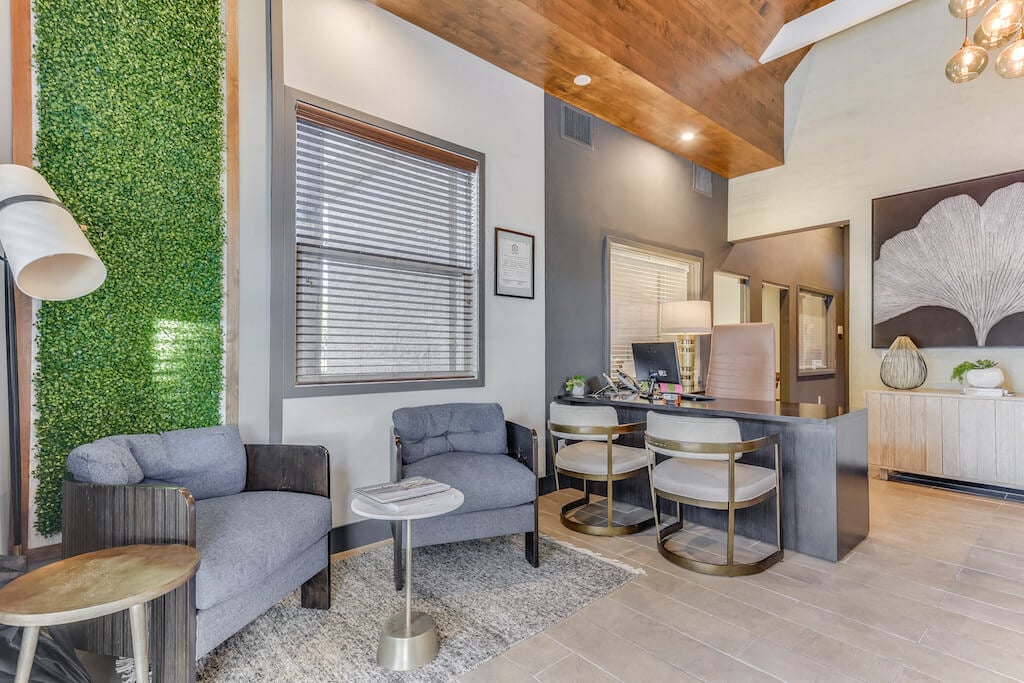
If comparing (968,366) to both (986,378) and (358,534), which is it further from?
Result: (358,534)

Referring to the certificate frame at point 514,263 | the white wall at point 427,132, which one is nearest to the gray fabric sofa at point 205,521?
the white wall at point 427,132

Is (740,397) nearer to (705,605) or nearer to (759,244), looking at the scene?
(705,605)

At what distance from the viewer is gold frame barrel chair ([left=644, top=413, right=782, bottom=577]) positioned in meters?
2.60

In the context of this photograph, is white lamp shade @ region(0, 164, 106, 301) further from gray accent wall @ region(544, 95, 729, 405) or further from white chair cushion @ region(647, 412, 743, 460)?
gray accent wall @ region(544, 95, 729, 405)

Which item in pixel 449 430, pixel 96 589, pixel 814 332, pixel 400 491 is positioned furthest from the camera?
pixel 814 332

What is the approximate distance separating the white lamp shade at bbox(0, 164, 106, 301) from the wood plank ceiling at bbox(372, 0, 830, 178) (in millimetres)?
2265

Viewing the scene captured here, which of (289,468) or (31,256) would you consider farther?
(289,468)

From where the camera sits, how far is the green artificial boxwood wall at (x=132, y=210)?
2174 millimetres

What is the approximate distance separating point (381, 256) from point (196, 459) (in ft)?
5.08

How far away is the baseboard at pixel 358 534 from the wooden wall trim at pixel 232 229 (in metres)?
0.90

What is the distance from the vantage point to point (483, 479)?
2.62 metres

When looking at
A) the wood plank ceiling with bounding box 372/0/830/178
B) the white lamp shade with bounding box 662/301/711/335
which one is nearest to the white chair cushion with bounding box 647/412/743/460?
the white lamp shade with bounding box 662/301/711/335

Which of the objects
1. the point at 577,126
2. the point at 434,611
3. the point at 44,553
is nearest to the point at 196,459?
the point at 44,553

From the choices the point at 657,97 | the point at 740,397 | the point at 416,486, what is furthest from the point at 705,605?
the point at 657,97
